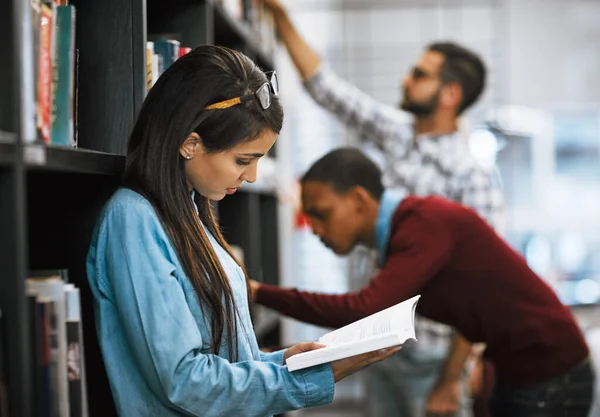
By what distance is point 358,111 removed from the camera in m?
2.96

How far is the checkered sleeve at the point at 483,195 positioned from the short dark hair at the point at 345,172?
26.7 inches

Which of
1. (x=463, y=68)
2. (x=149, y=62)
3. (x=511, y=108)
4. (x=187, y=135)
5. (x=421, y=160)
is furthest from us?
(x=511, y=108)

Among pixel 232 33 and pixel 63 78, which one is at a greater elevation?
pixel 232 33

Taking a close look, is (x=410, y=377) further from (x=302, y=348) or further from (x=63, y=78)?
(x=63, y=78)

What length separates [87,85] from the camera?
1510mm

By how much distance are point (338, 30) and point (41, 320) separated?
386 centimetres

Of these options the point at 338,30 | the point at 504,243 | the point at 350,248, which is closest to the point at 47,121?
the point at 350,248

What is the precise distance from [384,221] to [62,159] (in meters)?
1.00

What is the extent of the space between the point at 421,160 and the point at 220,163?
166cm

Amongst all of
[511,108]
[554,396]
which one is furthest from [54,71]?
[511,108]

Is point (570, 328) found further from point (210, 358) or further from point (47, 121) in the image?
point (47, 121)

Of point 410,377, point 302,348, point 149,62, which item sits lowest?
point 410,377

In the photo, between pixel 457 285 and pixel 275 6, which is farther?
pixel 275 6

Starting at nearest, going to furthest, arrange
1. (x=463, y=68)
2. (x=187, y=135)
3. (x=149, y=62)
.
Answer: (x=187, y=135)
(x=149, y=62)
(x=463, y=68)
